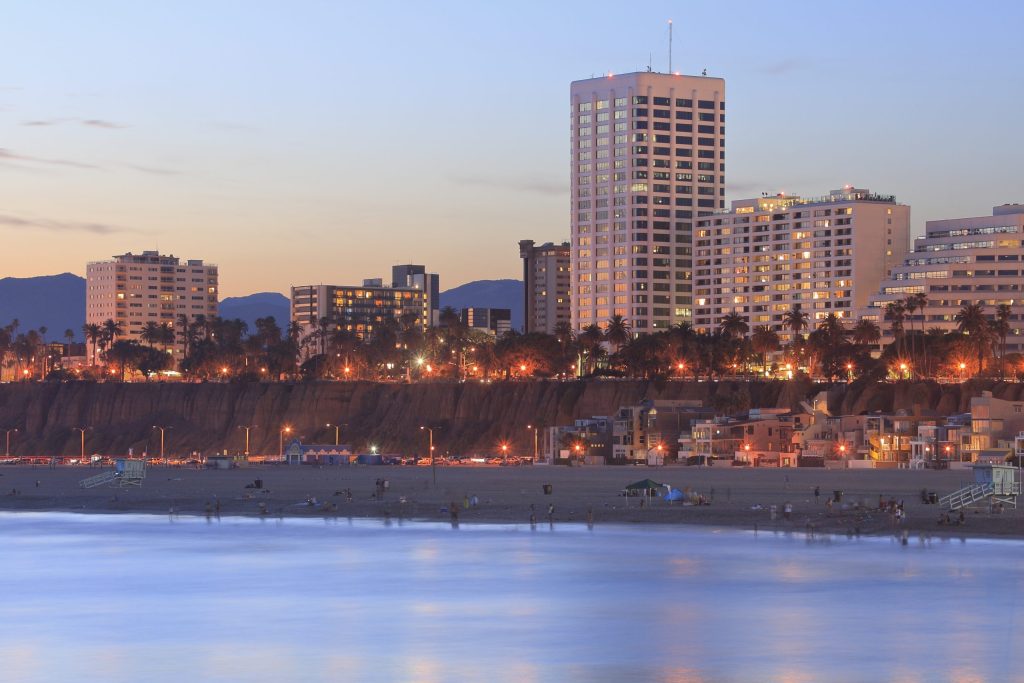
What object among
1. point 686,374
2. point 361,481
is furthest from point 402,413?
point 361,481

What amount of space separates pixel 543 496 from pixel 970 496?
26650mm

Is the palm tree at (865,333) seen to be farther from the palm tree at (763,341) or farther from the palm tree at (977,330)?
the palm tree at (977,330)

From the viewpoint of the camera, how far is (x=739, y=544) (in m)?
64.2

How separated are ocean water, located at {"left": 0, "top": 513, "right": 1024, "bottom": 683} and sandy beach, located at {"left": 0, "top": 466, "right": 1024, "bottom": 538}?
4836 millimetres

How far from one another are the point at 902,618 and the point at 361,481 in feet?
240

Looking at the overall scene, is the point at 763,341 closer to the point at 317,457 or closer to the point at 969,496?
the point at 317,457

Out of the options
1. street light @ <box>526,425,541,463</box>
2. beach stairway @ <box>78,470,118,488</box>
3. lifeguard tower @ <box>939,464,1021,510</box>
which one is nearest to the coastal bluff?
street light @ <box>526,425,541,463</box>

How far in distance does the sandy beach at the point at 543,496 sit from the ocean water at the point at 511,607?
190 inches

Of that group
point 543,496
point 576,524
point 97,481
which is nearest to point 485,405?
point 97,481

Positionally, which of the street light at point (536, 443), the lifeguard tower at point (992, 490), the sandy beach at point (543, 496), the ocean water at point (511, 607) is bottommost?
the ocean water at point (511, 607)

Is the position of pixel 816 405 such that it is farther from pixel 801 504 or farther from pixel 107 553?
pixel 107 553

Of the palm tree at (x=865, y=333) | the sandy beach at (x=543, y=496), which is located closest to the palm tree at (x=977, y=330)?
the palm tree at (x=865, y=333)

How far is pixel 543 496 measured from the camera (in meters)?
91.1

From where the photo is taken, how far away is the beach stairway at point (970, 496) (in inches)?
2923
